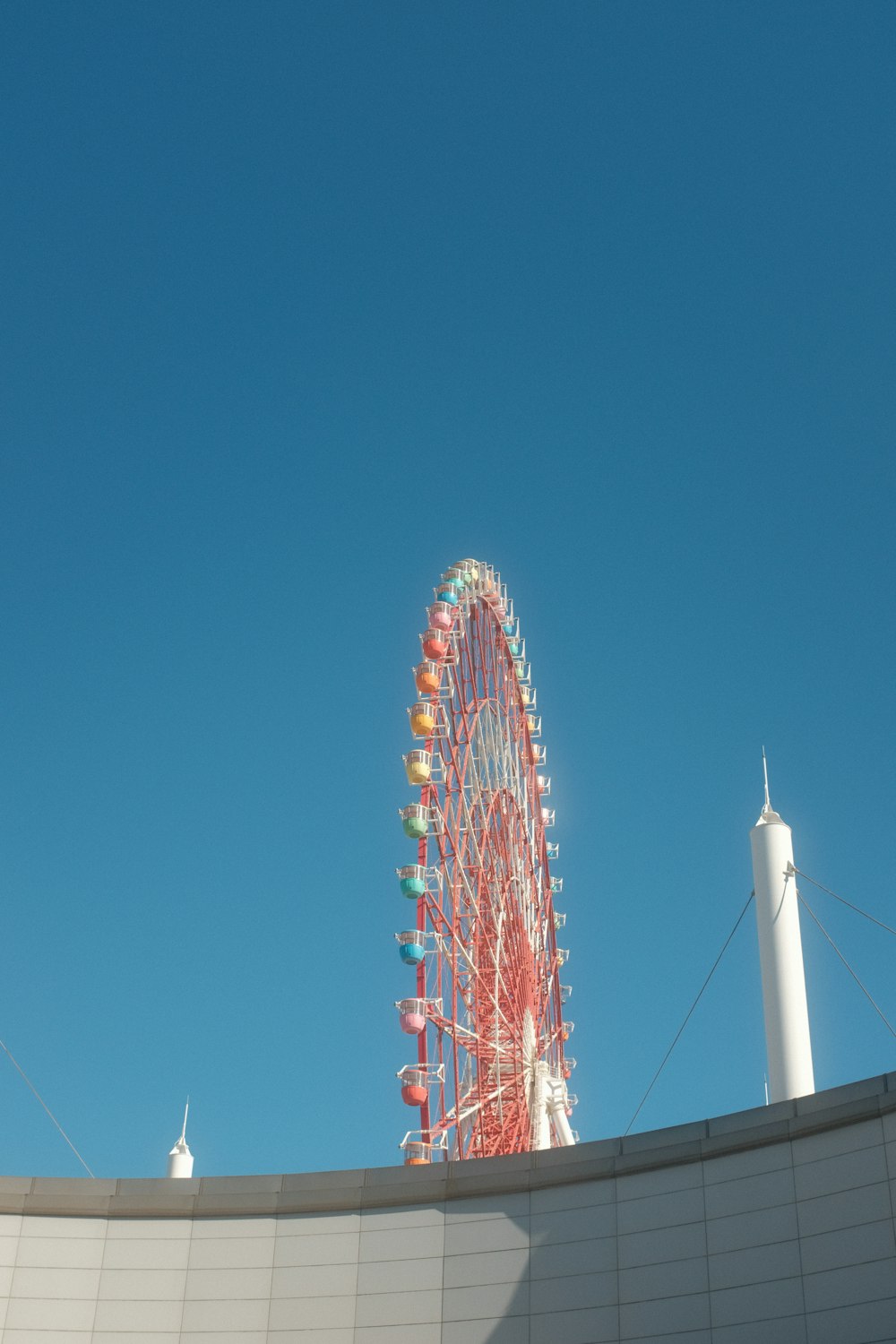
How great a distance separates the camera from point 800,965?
35.7 meters

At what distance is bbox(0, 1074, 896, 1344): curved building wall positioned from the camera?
20.7m

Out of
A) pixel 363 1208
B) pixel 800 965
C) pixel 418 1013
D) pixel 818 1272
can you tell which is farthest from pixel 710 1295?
pixel 418 1013

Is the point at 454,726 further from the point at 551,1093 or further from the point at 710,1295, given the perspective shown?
the point at 710,1295

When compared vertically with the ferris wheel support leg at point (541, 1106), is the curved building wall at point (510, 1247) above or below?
A: below

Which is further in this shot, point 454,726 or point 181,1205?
point 454,726

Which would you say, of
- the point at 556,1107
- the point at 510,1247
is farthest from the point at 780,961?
the point at 510,1247

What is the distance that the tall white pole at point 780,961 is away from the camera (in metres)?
33.8

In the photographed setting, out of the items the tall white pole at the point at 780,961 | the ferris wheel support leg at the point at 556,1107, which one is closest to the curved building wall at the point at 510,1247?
the tall white pole at the point at 780,961

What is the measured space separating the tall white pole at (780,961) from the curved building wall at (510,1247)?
11.3 metres

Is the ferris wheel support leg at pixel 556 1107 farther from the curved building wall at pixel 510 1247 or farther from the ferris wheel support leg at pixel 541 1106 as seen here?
the curved building wall at pixel 510 1247

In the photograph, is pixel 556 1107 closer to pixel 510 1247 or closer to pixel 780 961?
pixel 780 961

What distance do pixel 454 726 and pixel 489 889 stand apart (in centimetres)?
524

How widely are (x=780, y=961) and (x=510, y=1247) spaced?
13.8 metres

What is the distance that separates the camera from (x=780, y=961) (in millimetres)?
35375
